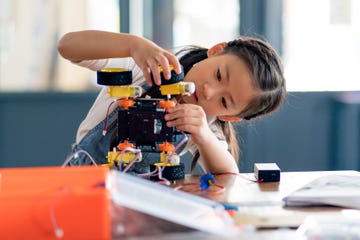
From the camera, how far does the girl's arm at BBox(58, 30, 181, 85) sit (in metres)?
1.16

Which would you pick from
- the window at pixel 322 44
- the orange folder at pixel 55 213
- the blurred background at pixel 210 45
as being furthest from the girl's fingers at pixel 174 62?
the window at pixel 322 44

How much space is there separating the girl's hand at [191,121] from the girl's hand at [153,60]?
0.07 metres

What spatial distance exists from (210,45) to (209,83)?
1.72m

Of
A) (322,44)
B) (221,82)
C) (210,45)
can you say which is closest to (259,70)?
(221,82)

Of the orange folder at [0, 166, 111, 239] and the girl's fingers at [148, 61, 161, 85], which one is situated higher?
the girl's fingers at [148, 61, 161, 85]

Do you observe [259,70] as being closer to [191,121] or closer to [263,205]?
[191,121]

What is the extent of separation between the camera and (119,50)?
4.34 feet

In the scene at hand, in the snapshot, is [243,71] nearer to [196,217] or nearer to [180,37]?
[196,217]

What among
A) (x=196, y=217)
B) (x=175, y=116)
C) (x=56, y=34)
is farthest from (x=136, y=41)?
(x=56, y=34)

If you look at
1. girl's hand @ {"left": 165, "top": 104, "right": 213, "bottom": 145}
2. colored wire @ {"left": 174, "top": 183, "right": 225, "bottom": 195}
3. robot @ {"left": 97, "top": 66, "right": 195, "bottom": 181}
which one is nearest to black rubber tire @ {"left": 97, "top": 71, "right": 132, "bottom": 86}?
robot @ {"left": 97, "top": 66, "right": 195, "bottom": 181}

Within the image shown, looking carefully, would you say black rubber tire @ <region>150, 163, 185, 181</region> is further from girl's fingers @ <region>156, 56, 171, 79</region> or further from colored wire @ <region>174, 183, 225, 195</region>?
girl's fingers @ <region>156, 56, 171, 79</region>

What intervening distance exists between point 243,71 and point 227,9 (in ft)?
5.65

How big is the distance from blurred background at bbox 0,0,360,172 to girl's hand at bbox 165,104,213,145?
163 cm

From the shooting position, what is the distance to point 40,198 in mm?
736
